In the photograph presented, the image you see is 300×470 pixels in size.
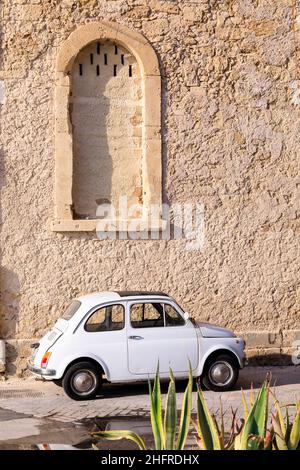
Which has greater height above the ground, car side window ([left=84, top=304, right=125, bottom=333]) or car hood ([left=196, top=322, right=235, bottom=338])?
car side window ([left=84, top=304, right=125, bottom=333])

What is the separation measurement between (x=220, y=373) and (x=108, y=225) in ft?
9.69

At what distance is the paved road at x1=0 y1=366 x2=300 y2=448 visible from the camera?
24.9 feet

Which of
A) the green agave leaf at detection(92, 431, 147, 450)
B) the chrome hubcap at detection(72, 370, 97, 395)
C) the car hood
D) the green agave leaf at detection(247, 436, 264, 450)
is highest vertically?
the car hood

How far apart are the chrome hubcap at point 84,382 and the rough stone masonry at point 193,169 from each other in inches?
75.1

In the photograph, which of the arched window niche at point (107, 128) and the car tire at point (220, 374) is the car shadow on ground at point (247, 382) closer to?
the car tire at point (220, 374)

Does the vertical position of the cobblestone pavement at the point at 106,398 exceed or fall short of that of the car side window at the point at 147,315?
it falls short

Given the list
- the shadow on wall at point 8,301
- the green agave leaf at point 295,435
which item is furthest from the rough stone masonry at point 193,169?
the green agave leaf at point 295,435

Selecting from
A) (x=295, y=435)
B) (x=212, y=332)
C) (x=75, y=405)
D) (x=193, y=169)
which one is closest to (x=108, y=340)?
(x=75, y=405)

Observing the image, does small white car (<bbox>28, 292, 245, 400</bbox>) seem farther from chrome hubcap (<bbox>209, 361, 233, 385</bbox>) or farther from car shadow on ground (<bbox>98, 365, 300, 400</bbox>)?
car shadow on ground (<bbox>98, 365, 300, 400</bbox>)

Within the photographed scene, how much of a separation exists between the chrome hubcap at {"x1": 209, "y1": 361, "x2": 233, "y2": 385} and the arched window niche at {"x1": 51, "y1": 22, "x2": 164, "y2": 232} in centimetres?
256

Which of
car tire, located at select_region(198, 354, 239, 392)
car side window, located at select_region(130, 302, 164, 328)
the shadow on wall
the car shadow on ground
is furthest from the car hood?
the shadow on wall

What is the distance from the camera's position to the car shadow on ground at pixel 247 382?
384 inches

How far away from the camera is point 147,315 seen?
9.54 meters

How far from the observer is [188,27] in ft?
37.7
